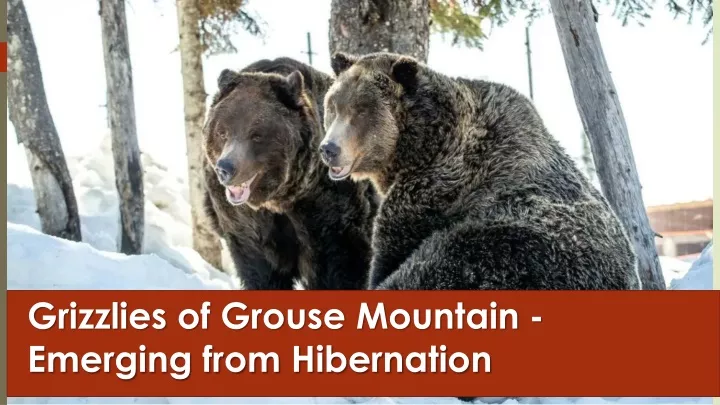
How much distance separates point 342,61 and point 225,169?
1028 millimetres

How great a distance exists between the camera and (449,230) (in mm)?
4715

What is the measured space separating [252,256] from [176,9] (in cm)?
757

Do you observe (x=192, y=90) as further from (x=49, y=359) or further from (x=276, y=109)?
(x=49, y=359)

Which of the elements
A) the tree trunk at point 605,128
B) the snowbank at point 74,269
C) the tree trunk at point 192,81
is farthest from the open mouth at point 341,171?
the tree trunk at point 192,81

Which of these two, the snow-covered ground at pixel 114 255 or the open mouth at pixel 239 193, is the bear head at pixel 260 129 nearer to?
the open mouth at pixel 239 193

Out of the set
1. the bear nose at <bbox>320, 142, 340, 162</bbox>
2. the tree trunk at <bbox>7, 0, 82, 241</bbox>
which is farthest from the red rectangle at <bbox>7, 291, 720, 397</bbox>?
the tree trunk at <bbox>7, 0, 82, 241</bbox>

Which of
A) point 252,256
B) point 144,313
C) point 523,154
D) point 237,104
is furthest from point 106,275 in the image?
point 523,154

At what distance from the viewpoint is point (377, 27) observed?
24.4 feet

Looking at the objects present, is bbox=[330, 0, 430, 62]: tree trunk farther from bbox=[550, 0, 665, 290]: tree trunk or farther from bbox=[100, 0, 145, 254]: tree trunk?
bbox=[100, 0, 145, 254]: tree trunk

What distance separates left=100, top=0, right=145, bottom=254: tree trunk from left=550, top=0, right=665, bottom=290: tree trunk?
5.86 metres

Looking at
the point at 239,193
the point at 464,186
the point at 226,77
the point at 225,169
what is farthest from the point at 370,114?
the point at 226,77

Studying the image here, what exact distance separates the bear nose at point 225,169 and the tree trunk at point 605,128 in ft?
11.2

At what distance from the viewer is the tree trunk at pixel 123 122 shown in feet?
36.2

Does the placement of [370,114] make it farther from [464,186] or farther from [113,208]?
[113,208]
